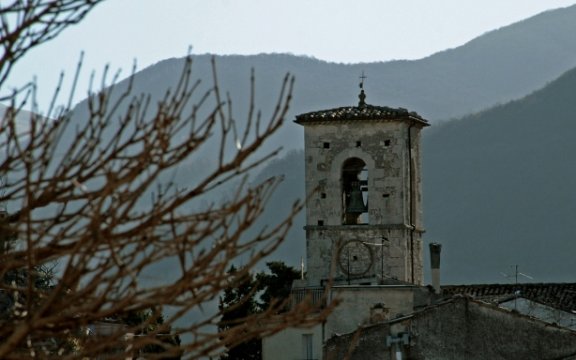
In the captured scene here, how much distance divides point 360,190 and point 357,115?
157 cm

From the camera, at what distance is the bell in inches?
1559

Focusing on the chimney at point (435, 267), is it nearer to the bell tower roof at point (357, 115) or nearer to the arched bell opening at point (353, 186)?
the arched bell opening at point (353, 186)

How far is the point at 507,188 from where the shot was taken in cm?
8794

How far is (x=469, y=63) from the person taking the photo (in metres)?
136

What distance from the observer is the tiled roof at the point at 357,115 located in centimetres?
4094

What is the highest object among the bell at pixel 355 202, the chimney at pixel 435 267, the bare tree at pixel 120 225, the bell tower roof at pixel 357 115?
the bell tower roof at pixel 357 115

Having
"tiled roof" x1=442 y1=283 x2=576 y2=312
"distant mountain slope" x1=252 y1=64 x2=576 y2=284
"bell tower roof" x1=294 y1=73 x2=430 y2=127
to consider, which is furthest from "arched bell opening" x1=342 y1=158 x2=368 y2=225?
"distant mountain slope" x1=252 y1=64 x2=576 y2=284

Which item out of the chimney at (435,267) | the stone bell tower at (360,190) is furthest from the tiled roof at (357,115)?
the chimney at (435,267)

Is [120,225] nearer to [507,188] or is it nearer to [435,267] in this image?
[435,267]

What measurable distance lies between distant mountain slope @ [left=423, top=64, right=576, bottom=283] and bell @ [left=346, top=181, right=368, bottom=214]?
30.2 metres

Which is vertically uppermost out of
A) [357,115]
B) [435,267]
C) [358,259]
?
[357,115]

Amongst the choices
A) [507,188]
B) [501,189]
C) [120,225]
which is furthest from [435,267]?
[501,189]

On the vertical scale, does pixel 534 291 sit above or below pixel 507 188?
below

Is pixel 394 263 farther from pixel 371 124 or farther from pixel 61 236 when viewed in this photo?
pixel 61 236
